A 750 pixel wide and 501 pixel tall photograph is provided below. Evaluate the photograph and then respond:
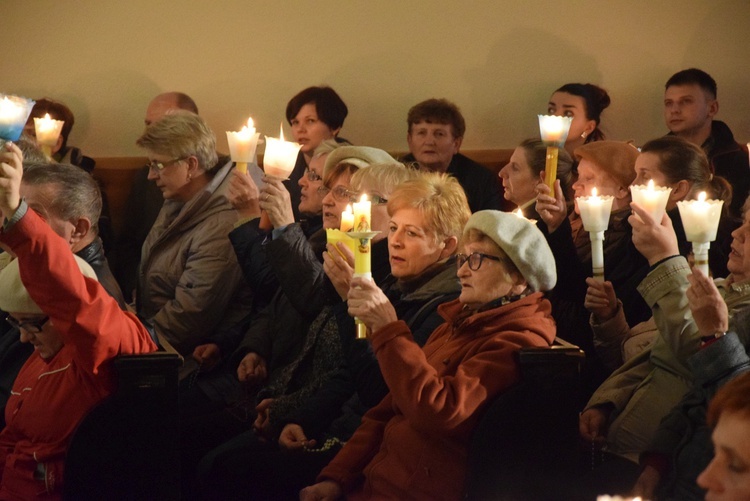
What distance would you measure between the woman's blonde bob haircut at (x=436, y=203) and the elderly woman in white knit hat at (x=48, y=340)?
892 millimetres

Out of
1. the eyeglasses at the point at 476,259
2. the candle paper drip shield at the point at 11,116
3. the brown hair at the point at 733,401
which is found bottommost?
the eyeglasses at the point at 476,259

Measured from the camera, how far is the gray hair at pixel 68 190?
135 inches

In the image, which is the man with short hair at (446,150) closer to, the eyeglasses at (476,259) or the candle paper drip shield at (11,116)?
the eyeglasses at (476,259)

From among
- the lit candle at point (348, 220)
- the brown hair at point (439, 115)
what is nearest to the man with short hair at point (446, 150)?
the brown hair at point (439, 115)

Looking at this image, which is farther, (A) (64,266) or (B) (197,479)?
(B) (197,479)

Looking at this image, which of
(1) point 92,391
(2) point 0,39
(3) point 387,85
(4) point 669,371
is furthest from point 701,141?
(2) point 0,39

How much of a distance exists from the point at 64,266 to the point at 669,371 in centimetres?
167

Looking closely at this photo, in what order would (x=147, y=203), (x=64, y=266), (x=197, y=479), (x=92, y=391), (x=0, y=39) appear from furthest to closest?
(x=0, y=39) < (x=147, y=203) < (x=197, y=479) < (x=92, y=391) < (x=64, y=266)

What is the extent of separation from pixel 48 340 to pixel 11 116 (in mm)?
654

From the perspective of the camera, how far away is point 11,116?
2.52 metres

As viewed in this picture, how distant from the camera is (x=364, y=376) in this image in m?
2.95

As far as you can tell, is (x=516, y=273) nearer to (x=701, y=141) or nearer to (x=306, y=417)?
Result: (x=306, y=417)

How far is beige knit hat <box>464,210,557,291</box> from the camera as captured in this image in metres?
2.78

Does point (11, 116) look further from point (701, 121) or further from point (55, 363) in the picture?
point (701, 121)
